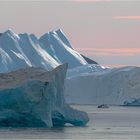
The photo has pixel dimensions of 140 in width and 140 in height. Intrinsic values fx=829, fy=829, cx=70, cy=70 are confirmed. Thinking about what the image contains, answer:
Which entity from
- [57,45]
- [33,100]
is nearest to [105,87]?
[57,45]

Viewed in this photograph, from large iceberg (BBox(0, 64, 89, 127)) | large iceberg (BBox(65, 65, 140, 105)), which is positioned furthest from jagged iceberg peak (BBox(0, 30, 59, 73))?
large iceberg (BBox(0, 64, 89, 127))

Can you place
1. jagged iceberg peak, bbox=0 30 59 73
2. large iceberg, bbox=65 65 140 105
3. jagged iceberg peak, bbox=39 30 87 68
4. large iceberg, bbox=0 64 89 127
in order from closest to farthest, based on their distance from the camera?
large iceberg, bbox=0 64 89 127, jagged iceberg peak, bbox=0 30 59 73, large iceberg, bbox=65 65 140 105, jagged iceberg peak, bbox=39 30 87 68

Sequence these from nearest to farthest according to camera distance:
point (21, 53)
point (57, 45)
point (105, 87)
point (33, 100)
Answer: point (33, 100)
point (21, 53)
point (105, 87)
point (57, 45)

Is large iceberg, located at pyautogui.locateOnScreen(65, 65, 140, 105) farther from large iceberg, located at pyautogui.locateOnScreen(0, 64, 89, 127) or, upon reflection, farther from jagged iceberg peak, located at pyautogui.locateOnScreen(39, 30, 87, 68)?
large iceberg, located at pyautogui.locateOnScreen(0, 64, 89, 127)

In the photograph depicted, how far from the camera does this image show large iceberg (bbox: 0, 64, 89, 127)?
44656 mm

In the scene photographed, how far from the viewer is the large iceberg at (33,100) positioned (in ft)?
147

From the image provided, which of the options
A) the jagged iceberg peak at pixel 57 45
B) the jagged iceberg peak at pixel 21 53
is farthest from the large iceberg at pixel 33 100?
the jagged iceberg peak at pixel 57 45

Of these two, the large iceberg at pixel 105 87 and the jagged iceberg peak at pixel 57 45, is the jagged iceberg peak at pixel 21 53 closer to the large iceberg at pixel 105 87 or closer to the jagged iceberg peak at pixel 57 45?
the jagged iceberg peak at pixel 57 45

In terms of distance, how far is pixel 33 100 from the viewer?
4459 centimetres

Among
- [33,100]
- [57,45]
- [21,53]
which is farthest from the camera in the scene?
[57,45]

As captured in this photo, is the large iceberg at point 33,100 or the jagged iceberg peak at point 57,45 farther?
the jagged iceberg peak at point 57,45

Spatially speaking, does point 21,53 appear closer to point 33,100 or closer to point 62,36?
point 62,36

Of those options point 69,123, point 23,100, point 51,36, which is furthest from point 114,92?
point 23,100

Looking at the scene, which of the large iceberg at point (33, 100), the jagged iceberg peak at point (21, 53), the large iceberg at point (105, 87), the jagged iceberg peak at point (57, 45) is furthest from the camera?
the jagged iceberg peak at point (57, 45)
